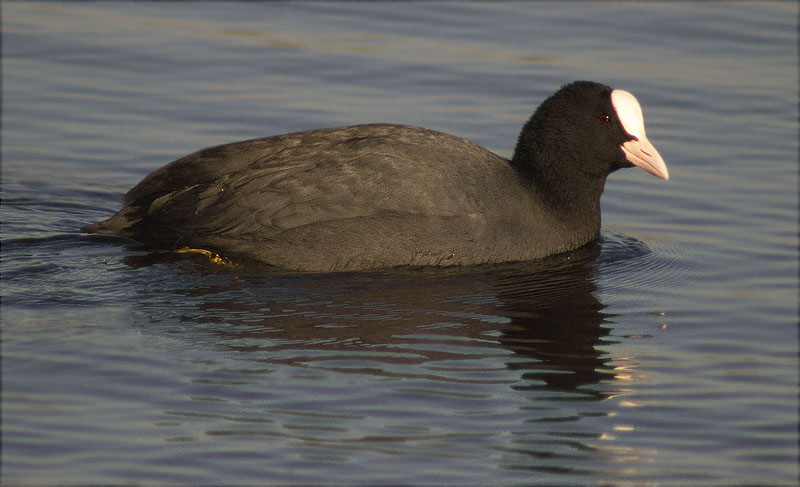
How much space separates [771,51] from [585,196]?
4914mm

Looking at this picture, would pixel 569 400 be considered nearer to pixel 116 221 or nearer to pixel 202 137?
pixel 116 221

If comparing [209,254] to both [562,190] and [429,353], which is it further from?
[562,190]

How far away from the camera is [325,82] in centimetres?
1212

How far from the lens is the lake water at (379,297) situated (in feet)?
18.5

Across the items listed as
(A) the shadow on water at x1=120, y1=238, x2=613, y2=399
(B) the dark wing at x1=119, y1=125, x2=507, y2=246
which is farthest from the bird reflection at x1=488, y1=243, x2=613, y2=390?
(B) the dark wing at x1=119, y1=125, x2=507, y2=246

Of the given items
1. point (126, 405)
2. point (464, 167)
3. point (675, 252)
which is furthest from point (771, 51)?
point (126, 405)

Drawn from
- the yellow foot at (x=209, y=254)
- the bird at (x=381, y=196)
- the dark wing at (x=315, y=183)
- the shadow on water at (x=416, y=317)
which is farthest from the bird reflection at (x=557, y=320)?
the yellow foot at (x=209, y=254)

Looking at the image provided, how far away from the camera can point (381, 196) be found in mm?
7977

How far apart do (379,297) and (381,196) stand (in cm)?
74

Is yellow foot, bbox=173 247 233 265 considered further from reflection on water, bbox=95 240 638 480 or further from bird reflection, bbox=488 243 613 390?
bird reflection, bbox=488 243 613 390

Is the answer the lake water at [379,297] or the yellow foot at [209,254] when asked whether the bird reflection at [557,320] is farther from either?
the yellow foot at [209,254]

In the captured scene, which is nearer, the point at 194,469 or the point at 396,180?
the point at 194,469

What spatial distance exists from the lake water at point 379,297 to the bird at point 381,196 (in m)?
0.17

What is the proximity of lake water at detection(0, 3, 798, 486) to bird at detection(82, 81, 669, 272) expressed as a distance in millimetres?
171
